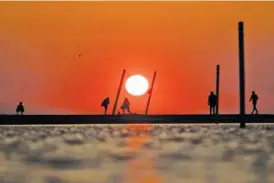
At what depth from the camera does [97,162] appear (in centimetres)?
1098

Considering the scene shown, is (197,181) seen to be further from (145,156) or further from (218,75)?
(218,75)

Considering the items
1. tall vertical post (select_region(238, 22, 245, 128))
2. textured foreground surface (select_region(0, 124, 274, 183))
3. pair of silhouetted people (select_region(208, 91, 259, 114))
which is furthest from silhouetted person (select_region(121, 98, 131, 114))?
textured foreground surface (select_region(0, 124, 274, 183))

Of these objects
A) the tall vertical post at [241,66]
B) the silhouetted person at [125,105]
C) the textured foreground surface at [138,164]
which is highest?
the silhouetted person at [125,105]

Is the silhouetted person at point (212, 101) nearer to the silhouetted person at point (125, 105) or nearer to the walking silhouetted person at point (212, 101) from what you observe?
the walking silhouetted person at point (212, 101)

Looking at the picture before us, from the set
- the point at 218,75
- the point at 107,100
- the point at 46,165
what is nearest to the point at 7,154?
the point at 46,165

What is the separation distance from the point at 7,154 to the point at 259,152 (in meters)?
4.96

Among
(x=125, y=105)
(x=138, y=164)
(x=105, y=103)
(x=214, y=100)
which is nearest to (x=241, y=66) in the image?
(x=214, y=100)

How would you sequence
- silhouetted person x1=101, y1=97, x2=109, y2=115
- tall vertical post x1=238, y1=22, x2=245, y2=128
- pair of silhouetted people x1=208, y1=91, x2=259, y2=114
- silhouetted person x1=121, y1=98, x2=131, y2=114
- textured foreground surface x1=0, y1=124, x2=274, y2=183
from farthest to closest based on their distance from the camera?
silhouetted person x1=121, y1=98, x2=131, y2=114
silhouetted person x1=101, y1=97, x2=109, y2=115
pair of silhouetted people x1=208, y1=91, x2=259, y2=114
tall vertical post x1=238, y1=22, x2=245, y2=128
textured foreground surface x1=0, y1=124, x2=274, y2=183

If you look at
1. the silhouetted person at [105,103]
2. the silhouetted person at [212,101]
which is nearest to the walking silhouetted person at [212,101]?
the silhouetted person at [212,101]

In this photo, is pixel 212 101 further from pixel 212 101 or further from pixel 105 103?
pixel 105 103

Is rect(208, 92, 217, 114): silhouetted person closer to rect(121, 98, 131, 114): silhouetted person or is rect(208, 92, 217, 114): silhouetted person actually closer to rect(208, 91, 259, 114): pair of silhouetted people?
rect(208, 91, 259, 114): pair of silhouetted people

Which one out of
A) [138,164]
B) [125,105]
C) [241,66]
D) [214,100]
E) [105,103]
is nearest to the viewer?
[138,164]

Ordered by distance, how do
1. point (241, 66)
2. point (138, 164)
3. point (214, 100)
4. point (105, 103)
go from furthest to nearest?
point (105, 103), point (214, 100), point (241, 66), point (138, 164)

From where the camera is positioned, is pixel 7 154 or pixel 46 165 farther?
pixel 7 154
